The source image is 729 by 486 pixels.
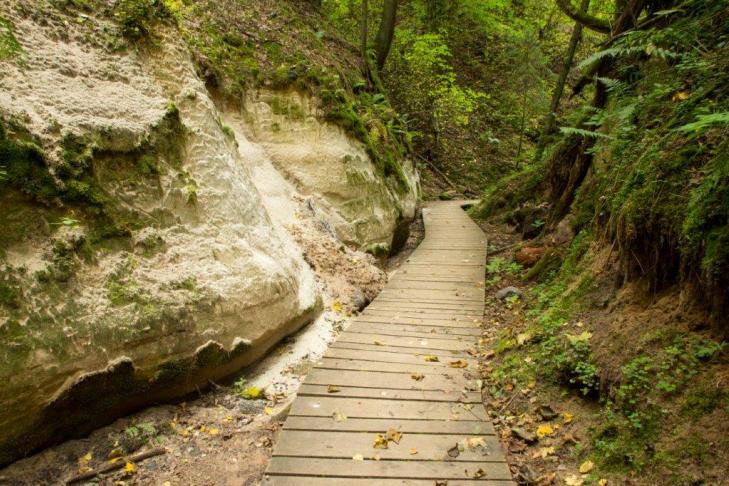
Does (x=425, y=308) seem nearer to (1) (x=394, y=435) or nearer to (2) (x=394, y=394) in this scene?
(2) (x=394, y=394)

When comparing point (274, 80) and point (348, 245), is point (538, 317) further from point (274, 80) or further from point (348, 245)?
point (274, 80)

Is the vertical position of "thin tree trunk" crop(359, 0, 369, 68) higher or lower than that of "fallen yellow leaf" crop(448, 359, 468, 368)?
higher

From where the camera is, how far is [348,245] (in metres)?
8.80

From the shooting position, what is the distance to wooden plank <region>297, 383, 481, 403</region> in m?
4.14

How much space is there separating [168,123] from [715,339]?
5.67 m

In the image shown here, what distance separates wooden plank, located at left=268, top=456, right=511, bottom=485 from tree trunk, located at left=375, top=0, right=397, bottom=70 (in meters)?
16.8

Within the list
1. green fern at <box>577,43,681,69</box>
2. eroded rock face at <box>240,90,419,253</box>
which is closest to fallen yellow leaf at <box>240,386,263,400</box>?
eroded rock face at <box>240,90,419,253</box>

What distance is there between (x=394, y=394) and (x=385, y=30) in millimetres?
16425

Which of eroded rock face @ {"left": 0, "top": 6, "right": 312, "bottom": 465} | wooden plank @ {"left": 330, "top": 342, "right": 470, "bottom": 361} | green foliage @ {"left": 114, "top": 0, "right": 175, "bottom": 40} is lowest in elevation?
wooden plank @ {"left": 330, "top": 342, "right": 470, "bottom": 361}

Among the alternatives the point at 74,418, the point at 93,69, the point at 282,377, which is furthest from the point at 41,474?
the point at 93,69

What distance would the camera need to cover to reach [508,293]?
6648mm

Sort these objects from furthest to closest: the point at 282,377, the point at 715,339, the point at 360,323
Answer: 1. the point at 360,323
2. the point at 282,377
3. the point at 715,339

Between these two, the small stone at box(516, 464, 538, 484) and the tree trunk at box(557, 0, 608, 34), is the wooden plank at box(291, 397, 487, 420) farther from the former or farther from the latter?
the tree trunk at box(557, 0, 608, 34)

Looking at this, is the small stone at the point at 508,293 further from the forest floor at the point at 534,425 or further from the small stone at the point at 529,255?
the forest floor at the point at 534,425
